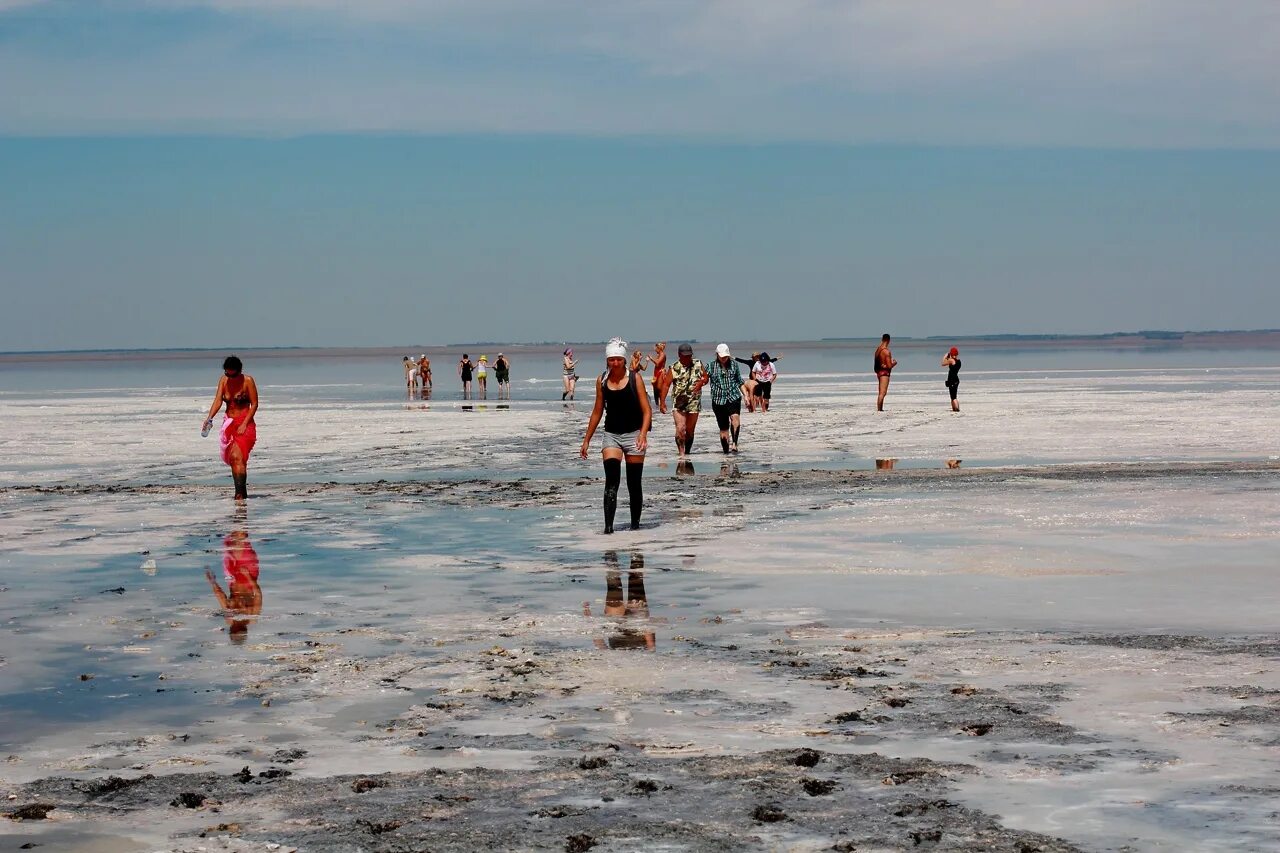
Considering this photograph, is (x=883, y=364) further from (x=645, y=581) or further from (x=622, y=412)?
(x=645, y=581)

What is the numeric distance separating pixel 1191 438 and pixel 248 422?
55.5ft

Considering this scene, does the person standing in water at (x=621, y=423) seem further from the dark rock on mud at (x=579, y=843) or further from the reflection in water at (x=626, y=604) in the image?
the dark rock on mud at (x=579, y=843)

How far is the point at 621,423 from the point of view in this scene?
15.5 metres

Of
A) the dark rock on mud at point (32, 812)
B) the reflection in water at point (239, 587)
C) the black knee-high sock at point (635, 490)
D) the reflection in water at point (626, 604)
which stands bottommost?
the reflection in water at point (239, 587)

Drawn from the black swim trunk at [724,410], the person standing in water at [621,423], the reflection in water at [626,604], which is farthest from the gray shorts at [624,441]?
the black swim trunk at [724,410]

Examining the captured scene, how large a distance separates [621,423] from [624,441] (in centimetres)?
19

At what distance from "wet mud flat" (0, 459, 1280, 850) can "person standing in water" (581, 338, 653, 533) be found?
10.6ft

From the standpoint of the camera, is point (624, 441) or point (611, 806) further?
point (624, 441)

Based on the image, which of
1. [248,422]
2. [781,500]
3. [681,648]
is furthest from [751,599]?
[248,422]

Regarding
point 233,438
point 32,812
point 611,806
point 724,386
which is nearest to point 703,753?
point 611,806

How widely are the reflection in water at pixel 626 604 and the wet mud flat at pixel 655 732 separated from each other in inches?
1.9

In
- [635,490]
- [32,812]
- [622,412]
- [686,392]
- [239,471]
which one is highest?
[622,412]

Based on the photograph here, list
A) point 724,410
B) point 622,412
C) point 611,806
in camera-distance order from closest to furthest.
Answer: point 611,806 → point 622,412 → point 724,410

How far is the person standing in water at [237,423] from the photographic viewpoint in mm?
18984
